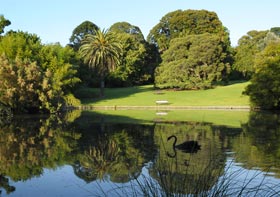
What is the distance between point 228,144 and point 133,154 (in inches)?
212

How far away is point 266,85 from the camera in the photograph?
4684cm

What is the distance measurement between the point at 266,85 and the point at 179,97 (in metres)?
15.1

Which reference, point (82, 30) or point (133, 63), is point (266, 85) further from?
point (82, 30)

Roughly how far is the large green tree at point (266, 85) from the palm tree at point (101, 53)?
22.2 m

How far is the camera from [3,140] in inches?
869

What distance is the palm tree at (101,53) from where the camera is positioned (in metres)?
61.6

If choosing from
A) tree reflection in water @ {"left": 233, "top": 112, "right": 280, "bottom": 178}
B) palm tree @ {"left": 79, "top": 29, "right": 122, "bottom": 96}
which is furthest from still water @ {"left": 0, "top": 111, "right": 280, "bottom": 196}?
palm tree @ {"left": 79, "top": 29, "right": 122, "bottom": 96}

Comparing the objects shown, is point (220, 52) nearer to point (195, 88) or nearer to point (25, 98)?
point (195, 88)

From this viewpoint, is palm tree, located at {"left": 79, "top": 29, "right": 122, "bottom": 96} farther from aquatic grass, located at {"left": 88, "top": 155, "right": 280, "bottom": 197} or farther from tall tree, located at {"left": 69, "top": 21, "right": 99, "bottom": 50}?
aquatic grass, located at {"left": 88, "top": 155, "right": 280, "bottom": 197}


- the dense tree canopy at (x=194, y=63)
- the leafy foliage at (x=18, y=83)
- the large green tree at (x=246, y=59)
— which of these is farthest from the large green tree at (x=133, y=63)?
the leafy foliage at (x=18, y=83)

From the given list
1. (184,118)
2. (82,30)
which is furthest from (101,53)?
(82,30)

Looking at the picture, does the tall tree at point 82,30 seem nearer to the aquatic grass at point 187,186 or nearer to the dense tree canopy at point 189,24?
the dense tree canopy at point 189,24

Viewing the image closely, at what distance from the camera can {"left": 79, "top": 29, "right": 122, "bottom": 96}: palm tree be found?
61.6m

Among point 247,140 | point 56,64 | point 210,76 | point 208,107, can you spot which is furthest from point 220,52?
point 247,140
